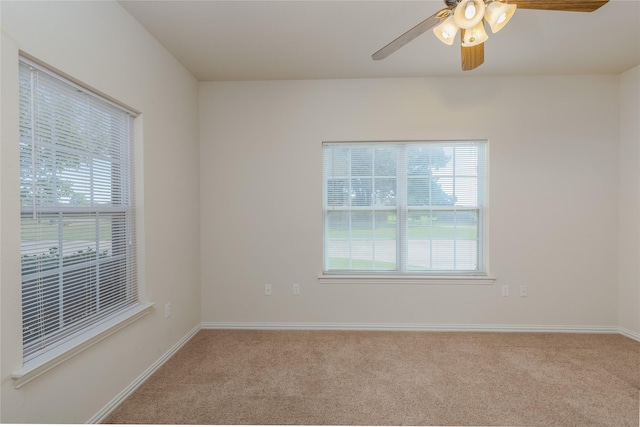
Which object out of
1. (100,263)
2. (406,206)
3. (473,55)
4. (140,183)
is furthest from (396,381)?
(140,183)

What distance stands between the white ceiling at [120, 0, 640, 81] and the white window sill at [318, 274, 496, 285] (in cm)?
215

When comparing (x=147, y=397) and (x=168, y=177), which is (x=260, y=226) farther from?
(x=147, y=397)

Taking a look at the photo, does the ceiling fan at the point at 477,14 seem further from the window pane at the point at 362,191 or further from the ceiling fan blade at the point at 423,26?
the window pane at the point at 362,191

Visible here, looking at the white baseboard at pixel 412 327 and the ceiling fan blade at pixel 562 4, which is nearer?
the ceiling fan blade at pixel 562 4

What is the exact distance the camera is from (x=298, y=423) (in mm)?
1750

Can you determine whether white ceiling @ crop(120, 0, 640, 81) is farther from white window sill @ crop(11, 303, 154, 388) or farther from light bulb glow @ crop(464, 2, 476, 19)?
white window sill @ crop(11, 303, 154, 388)

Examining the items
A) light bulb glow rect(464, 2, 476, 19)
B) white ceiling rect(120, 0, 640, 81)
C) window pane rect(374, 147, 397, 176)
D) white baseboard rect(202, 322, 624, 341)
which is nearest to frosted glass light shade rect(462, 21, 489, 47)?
light bulb glow rect(464, 2, 476, 19)

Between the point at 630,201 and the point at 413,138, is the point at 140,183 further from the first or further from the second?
the point at 630,201

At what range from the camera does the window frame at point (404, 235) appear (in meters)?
3.04

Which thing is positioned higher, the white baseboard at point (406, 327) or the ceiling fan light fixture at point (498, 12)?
the ceiling fan light fixture at point (498, 12)

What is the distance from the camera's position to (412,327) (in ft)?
10.00

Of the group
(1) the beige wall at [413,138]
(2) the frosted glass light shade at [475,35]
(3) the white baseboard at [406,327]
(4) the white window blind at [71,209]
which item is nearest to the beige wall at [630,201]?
(1) the beige wall at [413,138]

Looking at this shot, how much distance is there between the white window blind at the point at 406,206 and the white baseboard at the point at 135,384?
1.62 metres

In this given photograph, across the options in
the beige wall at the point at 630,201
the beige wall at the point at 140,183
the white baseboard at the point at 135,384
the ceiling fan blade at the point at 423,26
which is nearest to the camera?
the beige wall at the point at 140,183
